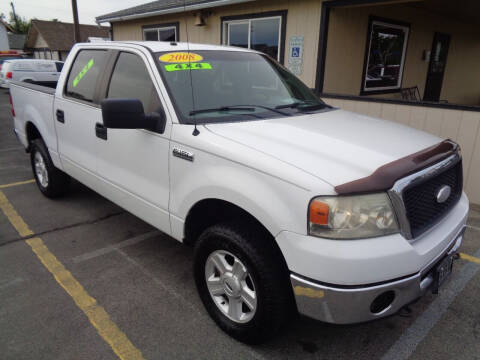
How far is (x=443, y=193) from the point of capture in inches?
89.5

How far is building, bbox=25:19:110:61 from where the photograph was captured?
41812mm

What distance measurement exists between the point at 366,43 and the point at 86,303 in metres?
7.31

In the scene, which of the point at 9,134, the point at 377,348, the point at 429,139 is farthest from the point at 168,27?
the point at 377,348

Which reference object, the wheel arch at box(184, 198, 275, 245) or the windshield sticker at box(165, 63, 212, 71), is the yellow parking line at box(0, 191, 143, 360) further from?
the windshield sticker at box(165, 63, 212, 71)

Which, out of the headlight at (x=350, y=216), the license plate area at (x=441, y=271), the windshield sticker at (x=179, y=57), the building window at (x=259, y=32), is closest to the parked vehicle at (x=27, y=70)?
the building window at (x=259, y=32)

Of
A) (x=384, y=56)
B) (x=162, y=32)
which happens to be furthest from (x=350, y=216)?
(x=162, y=32)

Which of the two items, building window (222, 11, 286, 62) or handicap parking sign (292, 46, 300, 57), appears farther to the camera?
building window (222, 11, 286, 62)

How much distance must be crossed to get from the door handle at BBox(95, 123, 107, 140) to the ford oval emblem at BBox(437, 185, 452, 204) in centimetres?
267

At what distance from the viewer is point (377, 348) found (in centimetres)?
249

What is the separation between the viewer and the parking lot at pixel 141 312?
243 centimetres

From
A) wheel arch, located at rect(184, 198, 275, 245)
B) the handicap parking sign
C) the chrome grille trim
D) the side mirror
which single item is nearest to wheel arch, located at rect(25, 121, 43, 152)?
the side mirror

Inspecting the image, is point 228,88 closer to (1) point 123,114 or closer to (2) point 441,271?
(1) point 123,114

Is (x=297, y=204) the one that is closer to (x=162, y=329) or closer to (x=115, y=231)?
(x=162, y=329)

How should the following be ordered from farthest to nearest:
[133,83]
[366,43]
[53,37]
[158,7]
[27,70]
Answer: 1. [53,37]
2. [27,70]
3. [158,7]
4. [366,43]
5. [133,83]
